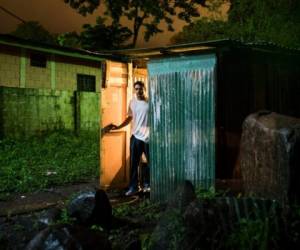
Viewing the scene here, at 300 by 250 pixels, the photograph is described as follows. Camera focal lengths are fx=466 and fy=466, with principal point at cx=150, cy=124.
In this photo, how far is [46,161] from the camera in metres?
12.6

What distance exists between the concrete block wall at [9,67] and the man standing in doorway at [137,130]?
906 centimetres

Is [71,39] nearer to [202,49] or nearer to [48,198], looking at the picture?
[48,198]

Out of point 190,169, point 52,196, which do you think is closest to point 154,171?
point 190,169

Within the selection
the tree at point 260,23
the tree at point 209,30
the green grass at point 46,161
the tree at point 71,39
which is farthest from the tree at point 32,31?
the tree at point 260,23

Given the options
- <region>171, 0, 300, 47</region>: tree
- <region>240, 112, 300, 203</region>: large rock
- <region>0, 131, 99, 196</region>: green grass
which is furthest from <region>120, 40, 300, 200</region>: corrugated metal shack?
<region>171, 0, 300, 47</region>: tree

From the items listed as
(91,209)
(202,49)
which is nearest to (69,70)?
(202,49)

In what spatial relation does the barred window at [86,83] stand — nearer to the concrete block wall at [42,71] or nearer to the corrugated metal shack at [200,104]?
the concrete block wall at [42,71]

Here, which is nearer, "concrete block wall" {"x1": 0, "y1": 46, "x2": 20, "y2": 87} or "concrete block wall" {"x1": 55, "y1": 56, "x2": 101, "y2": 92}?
"concrete block wall" {"x1": 0, "y1": 46, "x2": 20, "y2": 87}

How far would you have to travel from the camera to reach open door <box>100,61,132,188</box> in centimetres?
899

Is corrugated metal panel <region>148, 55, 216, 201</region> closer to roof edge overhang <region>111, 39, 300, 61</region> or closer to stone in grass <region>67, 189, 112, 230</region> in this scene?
roof edge overhang <region>111, 39, 300, 61</region>

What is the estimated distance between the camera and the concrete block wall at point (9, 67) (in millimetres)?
16359

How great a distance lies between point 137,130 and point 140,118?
Answer: 0.84ft

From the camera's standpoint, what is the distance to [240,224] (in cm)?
489

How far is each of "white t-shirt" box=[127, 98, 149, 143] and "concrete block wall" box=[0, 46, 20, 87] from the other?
920 centimetres
